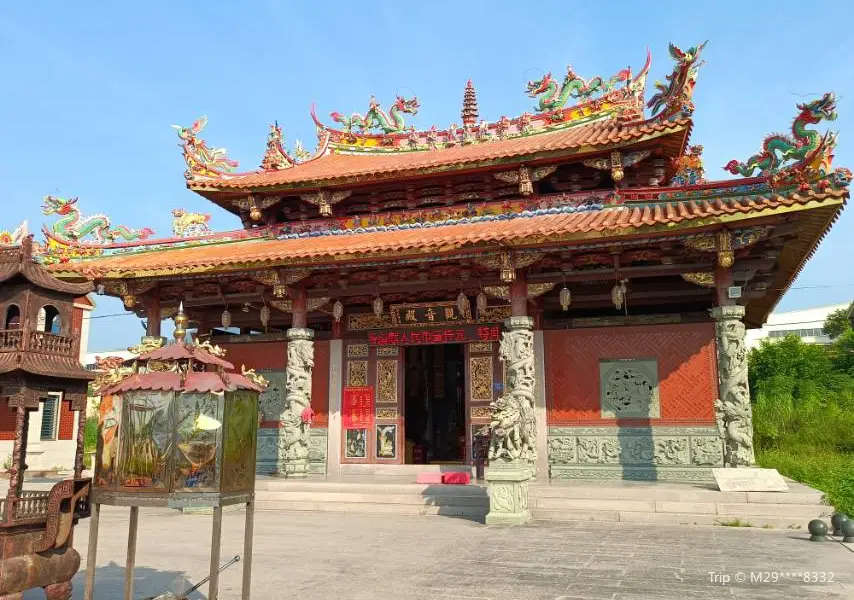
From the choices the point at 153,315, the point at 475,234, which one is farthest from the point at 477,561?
the point at 153,315

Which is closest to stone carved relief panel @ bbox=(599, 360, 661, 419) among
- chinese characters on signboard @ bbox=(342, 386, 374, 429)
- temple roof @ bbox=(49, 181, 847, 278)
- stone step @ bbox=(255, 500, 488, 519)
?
temple roof @ bbox=(49, 181, 847, 278)

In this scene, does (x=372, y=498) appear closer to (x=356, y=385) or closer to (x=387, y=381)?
(x=387, y=381)

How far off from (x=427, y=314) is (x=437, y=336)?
0.47 m

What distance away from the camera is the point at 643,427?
458 inches

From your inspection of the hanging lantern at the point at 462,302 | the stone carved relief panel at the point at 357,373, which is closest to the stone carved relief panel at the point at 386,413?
the stone carved relief panel at the point at 357,373

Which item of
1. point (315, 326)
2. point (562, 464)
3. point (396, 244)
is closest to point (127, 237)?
point (315, 326)

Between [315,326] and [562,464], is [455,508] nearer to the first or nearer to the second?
[562,464]

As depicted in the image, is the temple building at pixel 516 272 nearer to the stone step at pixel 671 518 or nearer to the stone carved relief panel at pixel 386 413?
the stone carved relief panel at pixel 386 413

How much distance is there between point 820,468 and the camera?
14.5 metres

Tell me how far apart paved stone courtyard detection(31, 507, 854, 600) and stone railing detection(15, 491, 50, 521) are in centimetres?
83

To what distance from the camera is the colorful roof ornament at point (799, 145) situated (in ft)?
29.4

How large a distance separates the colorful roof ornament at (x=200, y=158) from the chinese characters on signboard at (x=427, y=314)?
4451 millimetres

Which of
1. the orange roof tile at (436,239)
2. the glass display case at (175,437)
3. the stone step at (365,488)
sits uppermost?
the orange roof tile at (436,239)

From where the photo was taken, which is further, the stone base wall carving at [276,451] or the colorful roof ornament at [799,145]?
the stone base wall carving at [276,451]
